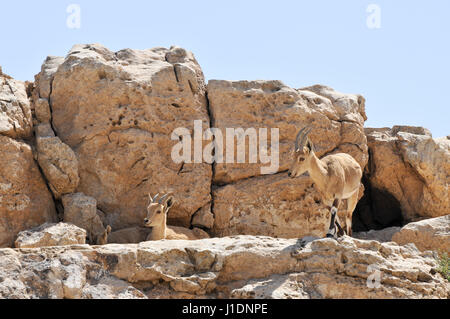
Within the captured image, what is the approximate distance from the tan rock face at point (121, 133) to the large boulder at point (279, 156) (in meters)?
0.60

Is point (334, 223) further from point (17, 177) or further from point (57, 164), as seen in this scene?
point (17, 177)

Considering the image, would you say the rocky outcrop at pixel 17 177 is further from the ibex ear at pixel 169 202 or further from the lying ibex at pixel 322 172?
the lying ibex at pixel 322 172

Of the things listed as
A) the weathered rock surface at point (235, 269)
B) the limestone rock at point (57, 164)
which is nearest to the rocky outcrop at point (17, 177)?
the limestone rock at point (57, 164)

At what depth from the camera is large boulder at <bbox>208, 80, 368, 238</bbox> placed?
A: 1255 cm

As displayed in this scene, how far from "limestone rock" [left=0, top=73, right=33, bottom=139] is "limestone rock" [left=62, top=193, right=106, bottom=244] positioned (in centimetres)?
157

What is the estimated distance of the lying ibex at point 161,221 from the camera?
1130 centimetres

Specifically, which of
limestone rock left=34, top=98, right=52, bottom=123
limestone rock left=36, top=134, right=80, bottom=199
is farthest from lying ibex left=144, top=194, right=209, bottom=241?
limestone rock left=34, top=98, right=52, bottom=123

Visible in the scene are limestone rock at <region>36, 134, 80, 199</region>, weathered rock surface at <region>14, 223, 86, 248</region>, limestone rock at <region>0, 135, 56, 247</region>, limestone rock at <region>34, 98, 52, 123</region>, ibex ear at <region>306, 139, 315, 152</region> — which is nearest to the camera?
ibex ear at <region>306, 139, 315, 152</region>

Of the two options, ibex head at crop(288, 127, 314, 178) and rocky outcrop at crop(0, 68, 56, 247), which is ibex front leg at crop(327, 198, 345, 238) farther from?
rocky outcrop at crop(0, 68, 56, 247)

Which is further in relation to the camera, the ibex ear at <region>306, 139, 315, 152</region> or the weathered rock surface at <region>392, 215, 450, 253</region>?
the weathered rock surface at <region>392, 215, 450, 253</region>

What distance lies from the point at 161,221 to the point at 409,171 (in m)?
6.38

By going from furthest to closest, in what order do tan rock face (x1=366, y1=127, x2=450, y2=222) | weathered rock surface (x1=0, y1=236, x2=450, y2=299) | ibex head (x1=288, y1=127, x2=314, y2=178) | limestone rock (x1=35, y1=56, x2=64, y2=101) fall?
tan rock face (x1=366, y1=127, x2=450, y2=222) → limestone rock (x1=35, y1=56, x2=64, y2=101) → ibex head (x1=288, y1=127, x2=314, y2=178) → weathered rock surface (x1=0, y1=236, x2=450, y2=299)

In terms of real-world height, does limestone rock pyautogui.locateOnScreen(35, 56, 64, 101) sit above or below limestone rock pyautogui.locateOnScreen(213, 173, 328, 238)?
above

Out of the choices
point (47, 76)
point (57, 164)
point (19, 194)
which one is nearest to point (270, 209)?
point (57, 164)
